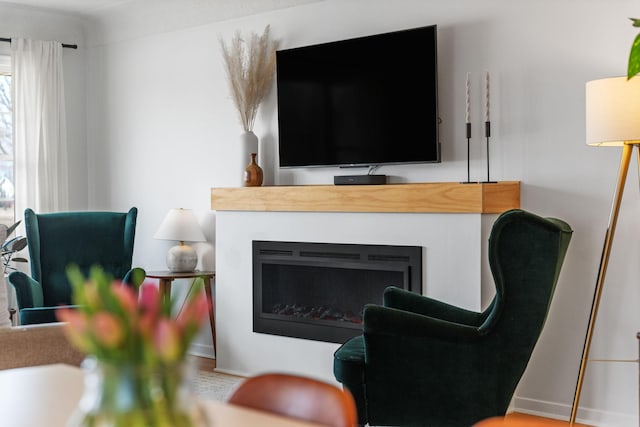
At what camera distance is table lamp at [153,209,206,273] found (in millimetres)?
5270

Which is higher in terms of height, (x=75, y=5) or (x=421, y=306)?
(x=75, y=5)

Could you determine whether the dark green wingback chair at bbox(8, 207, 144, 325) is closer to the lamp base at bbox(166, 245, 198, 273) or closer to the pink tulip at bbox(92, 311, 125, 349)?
the lamp base at bbox(166, 245, 198, 273)

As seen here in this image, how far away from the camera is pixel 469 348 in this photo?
117 inches

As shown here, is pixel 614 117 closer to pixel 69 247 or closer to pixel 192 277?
pixel 192 277

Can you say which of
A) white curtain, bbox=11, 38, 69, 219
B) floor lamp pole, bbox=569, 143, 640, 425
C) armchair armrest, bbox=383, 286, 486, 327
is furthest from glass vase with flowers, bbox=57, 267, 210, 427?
white curtain, bbox=11, 38, 69, 219

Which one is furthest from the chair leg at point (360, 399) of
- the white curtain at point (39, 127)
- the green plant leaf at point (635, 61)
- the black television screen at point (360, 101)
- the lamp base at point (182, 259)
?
the white curtain at point (39, 127)

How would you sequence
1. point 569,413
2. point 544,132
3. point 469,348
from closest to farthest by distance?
point 469,348 < point 569,413 < point 544,132

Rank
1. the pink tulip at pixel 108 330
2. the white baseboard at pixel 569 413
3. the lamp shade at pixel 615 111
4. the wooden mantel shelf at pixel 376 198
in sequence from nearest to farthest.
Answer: the pink tulip at pixel 108 330, the lamp shade at pixel 615 111, the white baseboard at pixel 569 413, the wooden mantel shelf at pixel 376 198

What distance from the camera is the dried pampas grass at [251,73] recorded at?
16.4ft

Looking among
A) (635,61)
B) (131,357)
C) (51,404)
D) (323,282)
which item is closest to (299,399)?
(51,404)

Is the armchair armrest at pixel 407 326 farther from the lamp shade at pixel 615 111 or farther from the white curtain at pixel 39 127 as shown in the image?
the white curtain at pixel 39 127

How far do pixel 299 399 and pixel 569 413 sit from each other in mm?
2764

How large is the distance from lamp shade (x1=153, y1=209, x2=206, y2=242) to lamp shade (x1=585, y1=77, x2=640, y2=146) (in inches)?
112

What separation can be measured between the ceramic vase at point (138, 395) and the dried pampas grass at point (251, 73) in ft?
13.6
